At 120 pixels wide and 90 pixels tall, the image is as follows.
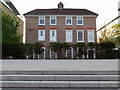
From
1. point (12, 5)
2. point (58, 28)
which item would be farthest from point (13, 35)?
point (12, 5)

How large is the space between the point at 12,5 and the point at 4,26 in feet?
85.0

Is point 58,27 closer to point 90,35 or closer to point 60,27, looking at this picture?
point 60,27

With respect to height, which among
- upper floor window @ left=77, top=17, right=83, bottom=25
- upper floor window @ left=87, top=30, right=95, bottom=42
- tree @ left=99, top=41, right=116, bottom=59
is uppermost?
upper floor window @ left=77, top=17, right=83, bottom=25

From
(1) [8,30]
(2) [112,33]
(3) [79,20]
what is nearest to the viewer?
(1) [8,30]

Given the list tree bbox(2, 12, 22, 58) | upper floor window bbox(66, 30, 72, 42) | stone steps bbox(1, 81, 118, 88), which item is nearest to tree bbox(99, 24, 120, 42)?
upper floor window bbox(66, 30, 72, 42)

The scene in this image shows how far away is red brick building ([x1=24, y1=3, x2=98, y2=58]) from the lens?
3622 centimetres

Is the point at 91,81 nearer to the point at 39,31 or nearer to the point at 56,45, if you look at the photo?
the point at 56,45

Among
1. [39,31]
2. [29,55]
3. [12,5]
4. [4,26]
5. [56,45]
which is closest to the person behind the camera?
[29,55]

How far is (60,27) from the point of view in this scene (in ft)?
120

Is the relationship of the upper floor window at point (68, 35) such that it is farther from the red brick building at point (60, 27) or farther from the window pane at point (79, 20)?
the window pane at point (79, 20)

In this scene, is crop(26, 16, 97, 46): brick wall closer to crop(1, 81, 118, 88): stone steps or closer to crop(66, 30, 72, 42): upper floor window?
crop(66, 30, 72, 42): upper floor window

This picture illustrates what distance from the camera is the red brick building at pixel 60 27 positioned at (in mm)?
36219

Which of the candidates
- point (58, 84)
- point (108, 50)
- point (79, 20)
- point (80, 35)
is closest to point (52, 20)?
point (79, 20)

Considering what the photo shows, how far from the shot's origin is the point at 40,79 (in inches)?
312
